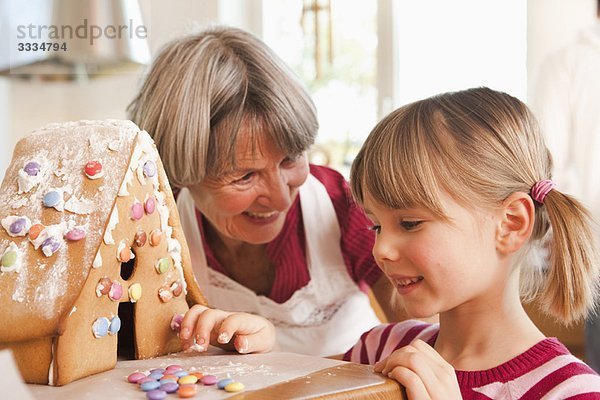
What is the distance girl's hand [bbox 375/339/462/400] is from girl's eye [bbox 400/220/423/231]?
8.3 inches

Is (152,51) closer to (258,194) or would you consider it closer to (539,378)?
(258,194)

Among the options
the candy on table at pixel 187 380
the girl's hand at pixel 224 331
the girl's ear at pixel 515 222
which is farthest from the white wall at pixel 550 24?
the candy on table at pixel 187 380

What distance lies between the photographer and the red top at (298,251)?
66.5 inches

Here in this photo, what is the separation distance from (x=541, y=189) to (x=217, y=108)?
63 centimetres

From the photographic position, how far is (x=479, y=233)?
1108 millimetres

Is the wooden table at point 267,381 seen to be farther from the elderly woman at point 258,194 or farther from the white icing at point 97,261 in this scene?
the elderly woman at point 258,194

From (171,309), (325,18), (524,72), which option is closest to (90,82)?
(325,18)

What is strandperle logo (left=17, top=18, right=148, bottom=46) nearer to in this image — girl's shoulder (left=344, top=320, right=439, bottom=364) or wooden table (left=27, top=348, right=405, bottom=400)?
girl's shoulder (left=344, top=320, right=439, bottom=364)

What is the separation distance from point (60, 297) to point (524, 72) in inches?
123

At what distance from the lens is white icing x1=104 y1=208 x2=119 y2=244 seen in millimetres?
874

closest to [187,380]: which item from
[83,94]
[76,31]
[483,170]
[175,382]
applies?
[175,382]

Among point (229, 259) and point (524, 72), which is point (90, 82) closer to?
point (524, 72)

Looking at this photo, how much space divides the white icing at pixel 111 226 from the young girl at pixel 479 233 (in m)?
0.23

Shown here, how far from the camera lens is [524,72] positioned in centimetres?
360
